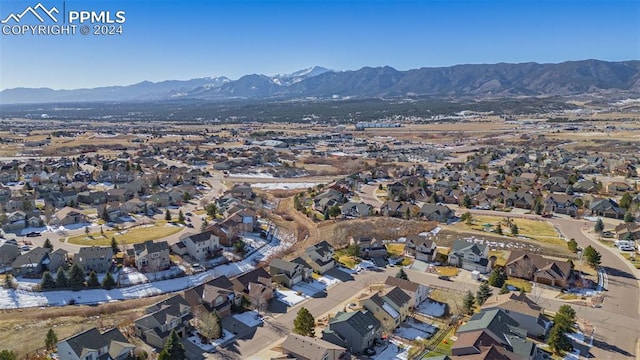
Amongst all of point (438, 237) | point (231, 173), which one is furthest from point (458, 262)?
point (231, 173)

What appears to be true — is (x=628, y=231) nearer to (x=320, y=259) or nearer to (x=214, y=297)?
(x=320, y=259)

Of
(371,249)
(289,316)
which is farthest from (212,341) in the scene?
(371,249)

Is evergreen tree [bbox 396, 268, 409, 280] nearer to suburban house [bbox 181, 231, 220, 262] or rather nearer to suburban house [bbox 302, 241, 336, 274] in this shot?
suburban house [bbox 302, 241, 336, 274]

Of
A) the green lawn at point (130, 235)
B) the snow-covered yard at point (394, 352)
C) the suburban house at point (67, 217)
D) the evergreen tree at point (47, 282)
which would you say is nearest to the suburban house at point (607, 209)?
the snow-covered yard at point (394, 352)

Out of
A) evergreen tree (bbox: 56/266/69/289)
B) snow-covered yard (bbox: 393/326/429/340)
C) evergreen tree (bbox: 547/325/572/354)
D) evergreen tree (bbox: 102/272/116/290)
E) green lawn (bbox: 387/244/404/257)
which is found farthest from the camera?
green lawn (bbox: 387/244/404/257)

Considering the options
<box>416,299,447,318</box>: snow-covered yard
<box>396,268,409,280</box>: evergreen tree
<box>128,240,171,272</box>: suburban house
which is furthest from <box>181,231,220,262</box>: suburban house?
<box>416,299,447,318</box>: snow-covered yard

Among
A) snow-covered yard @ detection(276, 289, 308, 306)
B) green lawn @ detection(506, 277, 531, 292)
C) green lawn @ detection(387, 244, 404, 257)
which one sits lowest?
green lawn @ detection(506, 277, 531, 292)
